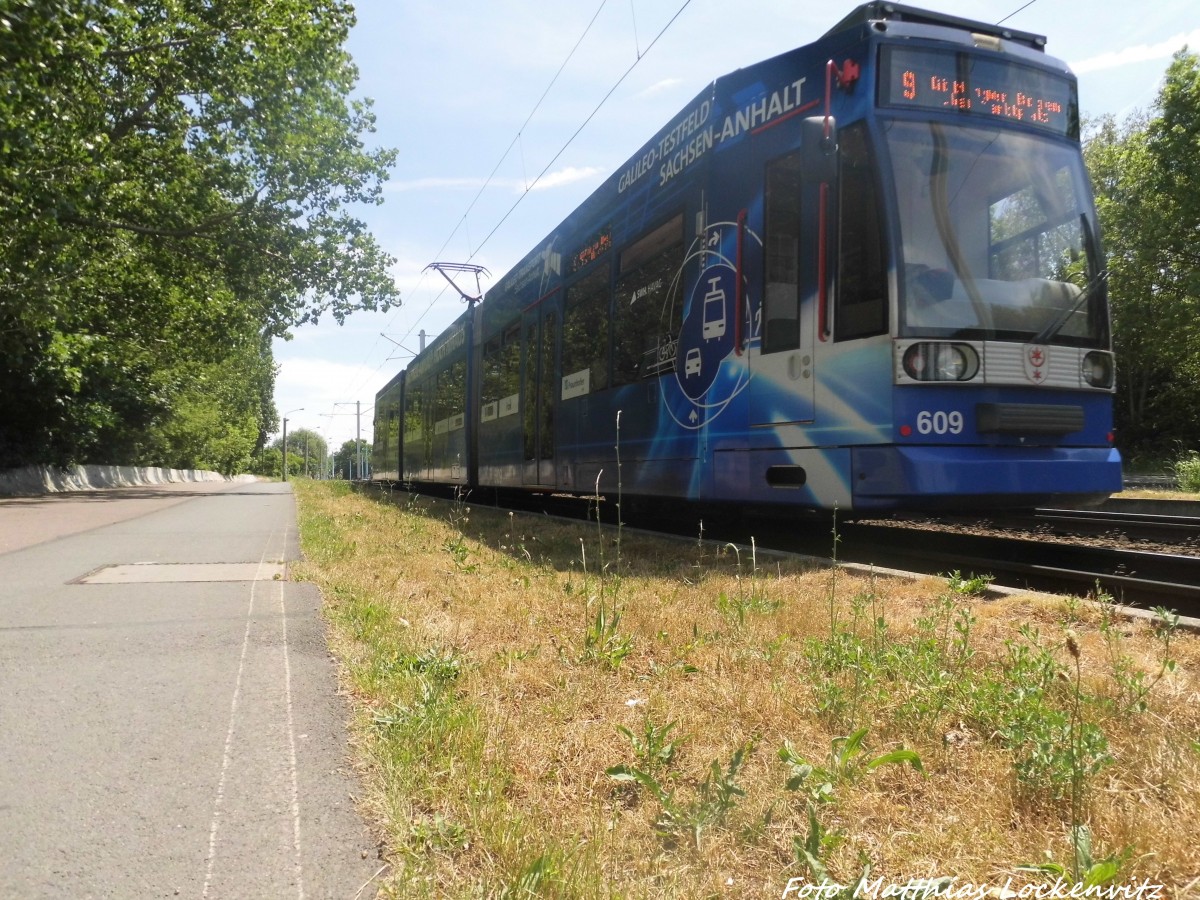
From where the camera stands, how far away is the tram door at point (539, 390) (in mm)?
10523

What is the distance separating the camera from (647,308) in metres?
7.93

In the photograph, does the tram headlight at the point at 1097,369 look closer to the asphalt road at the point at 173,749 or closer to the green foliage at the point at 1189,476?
the asphalt road at the point at 173,749

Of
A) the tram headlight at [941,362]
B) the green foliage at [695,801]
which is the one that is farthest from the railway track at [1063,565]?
the green foliage at [695,801]

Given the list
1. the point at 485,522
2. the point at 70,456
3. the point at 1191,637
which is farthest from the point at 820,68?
the point at 70,456

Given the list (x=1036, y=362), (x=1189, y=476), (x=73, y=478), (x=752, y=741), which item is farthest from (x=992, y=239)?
(x=73, y=478)

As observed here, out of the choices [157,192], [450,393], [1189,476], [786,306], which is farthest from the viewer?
[157,192]

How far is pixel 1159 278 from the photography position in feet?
99.0

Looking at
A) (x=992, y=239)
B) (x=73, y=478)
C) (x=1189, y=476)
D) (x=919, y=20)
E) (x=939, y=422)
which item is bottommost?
(x=73, y=478)

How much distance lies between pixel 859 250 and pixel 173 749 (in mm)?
4844

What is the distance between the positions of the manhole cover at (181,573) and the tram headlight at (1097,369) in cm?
592

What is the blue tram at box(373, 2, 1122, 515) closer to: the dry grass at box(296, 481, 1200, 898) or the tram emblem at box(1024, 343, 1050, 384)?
the tram emblem at box(1024, 343, 1050, 384)

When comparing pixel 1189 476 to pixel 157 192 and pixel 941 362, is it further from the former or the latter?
pixel 157 192

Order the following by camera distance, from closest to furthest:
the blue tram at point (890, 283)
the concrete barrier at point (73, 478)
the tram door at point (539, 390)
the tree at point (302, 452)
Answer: the blue tram at point (890, 283) → the tram door at point (539, 390) → the concrete barrier at point (73, 478) → the tree at point (302, 452)

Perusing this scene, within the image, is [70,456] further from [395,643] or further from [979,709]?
[979,709]
